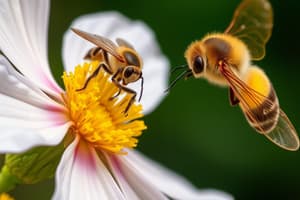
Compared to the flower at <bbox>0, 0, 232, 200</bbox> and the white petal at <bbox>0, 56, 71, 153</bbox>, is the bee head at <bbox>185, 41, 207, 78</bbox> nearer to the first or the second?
the flower at <bbox>0, 0, 232, 200</bbox>

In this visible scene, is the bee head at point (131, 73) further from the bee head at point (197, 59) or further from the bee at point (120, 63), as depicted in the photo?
the bee head at point (197, 59)

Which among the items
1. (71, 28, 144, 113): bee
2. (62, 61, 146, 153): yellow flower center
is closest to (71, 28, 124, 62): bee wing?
(71, 28, 144, 113): bee

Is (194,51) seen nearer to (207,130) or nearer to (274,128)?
(274,128)

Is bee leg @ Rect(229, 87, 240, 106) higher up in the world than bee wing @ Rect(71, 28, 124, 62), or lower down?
lower down

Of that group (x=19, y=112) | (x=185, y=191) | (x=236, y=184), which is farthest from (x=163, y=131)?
(x=19, y=112)

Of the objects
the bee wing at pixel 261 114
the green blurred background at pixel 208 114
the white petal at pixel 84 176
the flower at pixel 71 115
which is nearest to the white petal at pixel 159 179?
the flower at pixel 71 115

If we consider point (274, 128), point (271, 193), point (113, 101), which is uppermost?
point (113, 101)

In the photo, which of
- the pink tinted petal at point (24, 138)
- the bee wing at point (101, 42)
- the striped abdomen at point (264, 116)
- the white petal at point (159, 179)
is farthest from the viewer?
the white petal at point (159, 179)

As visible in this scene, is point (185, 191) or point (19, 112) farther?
point (185, 191)

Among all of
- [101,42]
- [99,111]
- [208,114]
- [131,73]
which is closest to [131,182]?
[99,111]
